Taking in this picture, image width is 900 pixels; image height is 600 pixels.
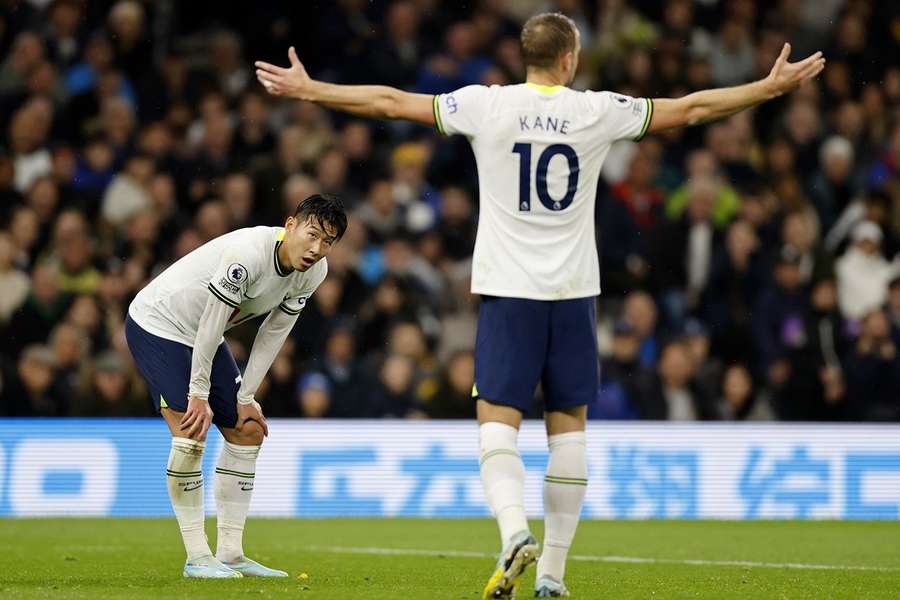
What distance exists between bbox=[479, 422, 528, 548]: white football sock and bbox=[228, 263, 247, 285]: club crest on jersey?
1.80 m

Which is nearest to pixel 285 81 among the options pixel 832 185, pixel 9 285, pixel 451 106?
pixel 451 106

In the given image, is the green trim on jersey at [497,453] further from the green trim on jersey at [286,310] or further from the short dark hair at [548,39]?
the green trim on jersey at [286,310]

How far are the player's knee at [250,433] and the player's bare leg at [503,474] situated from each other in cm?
212

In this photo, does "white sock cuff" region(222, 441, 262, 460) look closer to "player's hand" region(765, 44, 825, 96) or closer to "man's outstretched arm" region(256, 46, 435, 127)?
"man's outstretched arm" region(256, 46, 435, 127)

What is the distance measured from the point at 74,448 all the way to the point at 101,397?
0.68 meters

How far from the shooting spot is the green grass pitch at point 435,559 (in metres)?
7.61

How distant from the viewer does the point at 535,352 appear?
6.80m

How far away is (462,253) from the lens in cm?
1628

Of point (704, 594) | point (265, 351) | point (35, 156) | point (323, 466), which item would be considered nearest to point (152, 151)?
point (35, 156)

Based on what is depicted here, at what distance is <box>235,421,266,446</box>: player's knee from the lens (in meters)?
8.60

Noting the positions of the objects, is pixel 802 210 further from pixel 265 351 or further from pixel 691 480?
pixel 265 351

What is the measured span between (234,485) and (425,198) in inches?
335

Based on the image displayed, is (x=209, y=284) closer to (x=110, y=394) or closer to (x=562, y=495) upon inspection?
(x=562, y=495)

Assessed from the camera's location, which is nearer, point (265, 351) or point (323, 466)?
point (265, 351)
